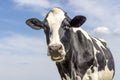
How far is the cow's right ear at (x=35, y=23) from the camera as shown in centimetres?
1528

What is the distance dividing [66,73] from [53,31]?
1.81 metres

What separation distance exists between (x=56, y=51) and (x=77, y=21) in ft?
5.80

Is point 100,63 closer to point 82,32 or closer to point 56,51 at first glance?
point 82,32

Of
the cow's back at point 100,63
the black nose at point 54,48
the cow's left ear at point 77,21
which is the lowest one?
the cow's back at point 100,63

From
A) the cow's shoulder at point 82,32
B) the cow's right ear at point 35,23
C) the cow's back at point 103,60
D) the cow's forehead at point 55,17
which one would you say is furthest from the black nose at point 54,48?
the cow's back at point 103,60

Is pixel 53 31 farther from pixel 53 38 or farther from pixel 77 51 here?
pixel 77 51

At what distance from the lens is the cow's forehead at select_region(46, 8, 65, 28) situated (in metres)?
14.7

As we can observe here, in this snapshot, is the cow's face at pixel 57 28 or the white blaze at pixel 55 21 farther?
the white blaze at pixel 55 21

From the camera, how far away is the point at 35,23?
15586 mm

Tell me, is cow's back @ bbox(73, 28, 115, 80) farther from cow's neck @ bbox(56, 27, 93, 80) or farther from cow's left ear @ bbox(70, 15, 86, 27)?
cow's left ear @ bbox(70, 15, 86, 27)

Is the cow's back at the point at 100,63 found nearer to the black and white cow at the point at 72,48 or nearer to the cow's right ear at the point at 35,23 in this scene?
the black and white cow at the point at 72,48

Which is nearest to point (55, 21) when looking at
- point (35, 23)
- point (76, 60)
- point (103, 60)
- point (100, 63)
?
point (35, 23)

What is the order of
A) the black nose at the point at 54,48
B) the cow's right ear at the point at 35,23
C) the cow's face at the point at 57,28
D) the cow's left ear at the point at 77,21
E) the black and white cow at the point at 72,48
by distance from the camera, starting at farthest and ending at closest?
the cow's right ear at the point at 35,23 → the cow's left ear at the point at 77,21 → the black and white cow at the point at 72,48 → the cow's face at the point at 57,28 → the black nose at the point at 54,48

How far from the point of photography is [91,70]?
53.4 ft
